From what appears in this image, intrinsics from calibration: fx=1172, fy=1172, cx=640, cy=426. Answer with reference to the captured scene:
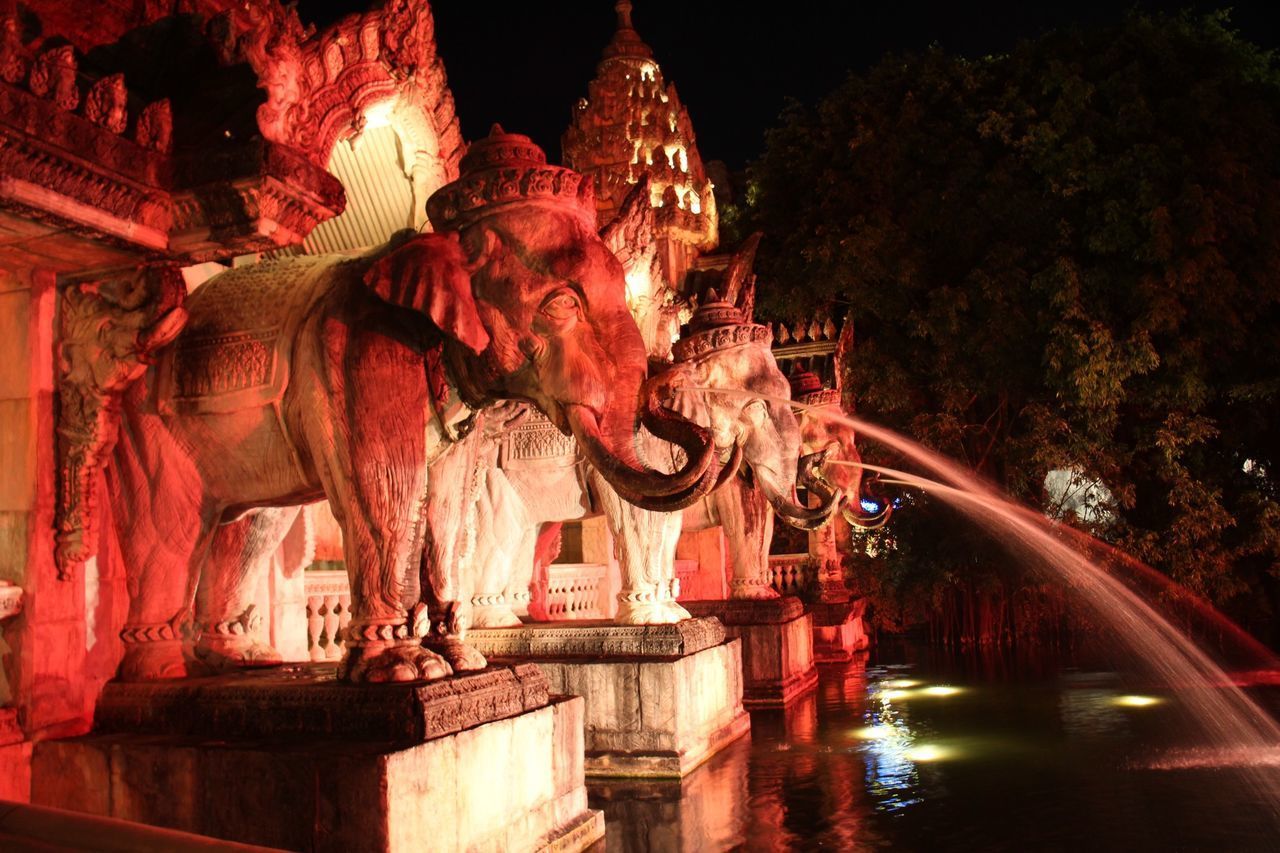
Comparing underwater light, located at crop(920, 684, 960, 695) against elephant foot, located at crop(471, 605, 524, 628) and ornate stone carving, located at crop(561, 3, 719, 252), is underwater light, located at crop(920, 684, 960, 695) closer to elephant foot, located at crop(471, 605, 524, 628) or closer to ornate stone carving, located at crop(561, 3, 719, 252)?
elephant foot, located at crop(471, 605, 524, 628)

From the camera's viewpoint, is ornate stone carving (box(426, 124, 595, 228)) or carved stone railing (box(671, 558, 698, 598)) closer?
ornate stone carving (box(426, 124, 595, 228))

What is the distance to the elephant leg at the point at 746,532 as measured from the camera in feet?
38.3

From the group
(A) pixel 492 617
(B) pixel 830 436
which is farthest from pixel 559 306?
(B) pixel 830 436

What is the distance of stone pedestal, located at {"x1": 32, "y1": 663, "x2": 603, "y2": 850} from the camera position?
4.16 meters

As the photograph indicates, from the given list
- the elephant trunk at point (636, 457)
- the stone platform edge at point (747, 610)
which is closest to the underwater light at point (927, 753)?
the stone platform edge at point (747, 610)

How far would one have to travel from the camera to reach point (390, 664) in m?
4.60

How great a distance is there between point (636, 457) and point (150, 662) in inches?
89.8

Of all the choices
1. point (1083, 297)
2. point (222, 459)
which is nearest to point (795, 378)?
point (1083, 297)

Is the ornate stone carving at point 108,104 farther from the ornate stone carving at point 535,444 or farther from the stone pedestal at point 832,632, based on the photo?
the stone pedestal at point 832,632

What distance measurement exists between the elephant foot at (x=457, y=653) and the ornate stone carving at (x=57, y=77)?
2.57 meters

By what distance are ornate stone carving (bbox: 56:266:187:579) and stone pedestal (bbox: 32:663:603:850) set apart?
0.76 m

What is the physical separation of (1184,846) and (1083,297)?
1141 cm

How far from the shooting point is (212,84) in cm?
491

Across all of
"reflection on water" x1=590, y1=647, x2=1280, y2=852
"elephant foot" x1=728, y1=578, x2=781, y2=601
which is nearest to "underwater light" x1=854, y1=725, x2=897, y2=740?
"reflection on water" x1=590, y1=647, x2=1280, y2=852
